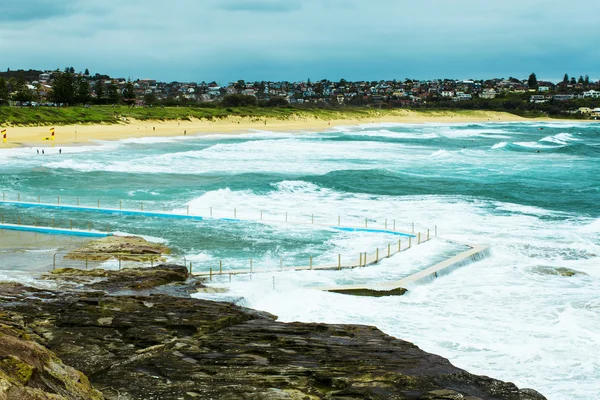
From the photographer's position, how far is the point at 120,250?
21.2m

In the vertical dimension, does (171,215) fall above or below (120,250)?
below

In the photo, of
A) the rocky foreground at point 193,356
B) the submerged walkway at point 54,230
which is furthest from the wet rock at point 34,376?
the submerged walkway at point 54,230

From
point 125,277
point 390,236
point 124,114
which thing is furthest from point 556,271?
point 124,114

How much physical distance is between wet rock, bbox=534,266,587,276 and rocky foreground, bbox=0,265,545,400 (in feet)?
30.3

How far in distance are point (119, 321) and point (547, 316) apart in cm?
960

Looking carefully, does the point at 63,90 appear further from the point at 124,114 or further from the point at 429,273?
the point at 429,273

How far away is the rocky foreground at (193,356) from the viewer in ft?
26.9

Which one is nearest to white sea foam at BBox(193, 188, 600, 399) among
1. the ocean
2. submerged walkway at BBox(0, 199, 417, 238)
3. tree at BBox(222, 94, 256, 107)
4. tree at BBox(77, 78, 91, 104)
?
the ocean

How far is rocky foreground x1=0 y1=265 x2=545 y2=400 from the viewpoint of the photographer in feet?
26.9

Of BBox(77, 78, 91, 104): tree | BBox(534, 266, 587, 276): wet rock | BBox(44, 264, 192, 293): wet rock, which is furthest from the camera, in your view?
BBox(77, 78, 91, 104): tree

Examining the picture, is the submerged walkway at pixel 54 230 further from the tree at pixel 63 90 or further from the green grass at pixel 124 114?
the tree at pixel 63 90

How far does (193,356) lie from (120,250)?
1115 centimetres

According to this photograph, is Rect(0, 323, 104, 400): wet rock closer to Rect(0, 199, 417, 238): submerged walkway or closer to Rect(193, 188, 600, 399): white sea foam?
Rect(193, 188, 600, 399): white sea foam

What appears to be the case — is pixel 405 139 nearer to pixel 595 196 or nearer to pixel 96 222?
pixel 595 196
